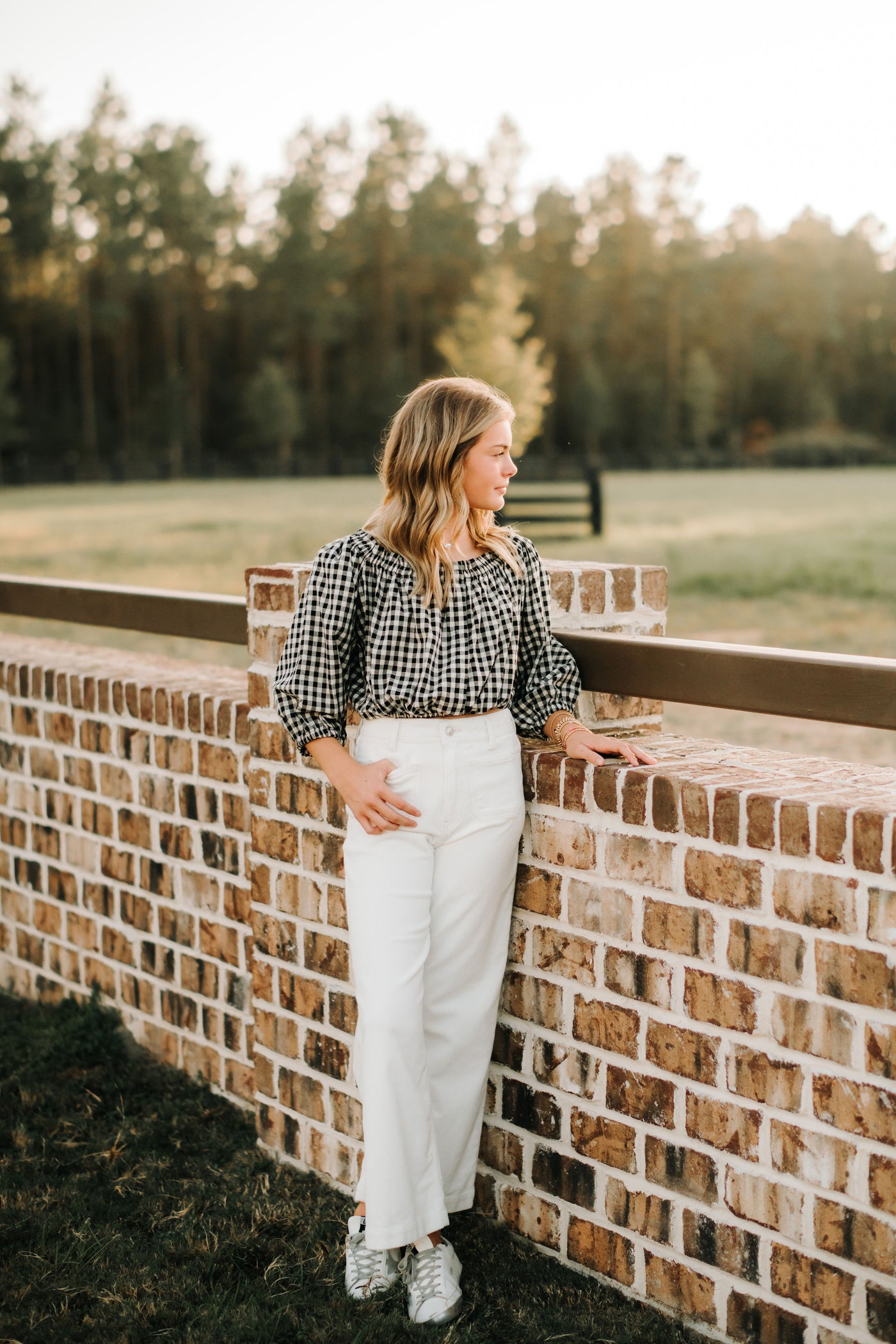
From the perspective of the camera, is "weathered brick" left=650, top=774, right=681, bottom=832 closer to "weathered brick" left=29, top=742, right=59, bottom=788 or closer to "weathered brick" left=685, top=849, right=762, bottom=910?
"weathered brick" left=685, top=849, right=762, bottom=910

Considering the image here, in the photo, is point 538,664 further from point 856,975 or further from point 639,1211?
point 639,1211

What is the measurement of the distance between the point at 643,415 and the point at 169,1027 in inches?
2628

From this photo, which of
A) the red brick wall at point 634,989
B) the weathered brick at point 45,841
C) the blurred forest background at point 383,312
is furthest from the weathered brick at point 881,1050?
the blurred forest background at point 383,312

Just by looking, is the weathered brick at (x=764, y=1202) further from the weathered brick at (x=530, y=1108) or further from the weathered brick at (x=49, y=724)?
the weathered brick at (x=49, y=724)

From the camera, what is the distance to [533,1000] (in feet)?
Result: 9.27

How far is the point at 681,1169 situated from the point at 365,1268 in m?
0.69

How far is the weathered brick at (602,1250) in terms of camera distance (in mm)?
2664

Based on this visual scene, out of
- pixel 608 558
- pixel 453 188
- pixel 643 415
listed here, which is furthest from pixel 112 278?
pixel 608 558

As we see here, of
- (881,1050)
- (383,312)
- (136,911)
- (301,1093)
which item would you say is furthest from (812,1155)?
(383,312)

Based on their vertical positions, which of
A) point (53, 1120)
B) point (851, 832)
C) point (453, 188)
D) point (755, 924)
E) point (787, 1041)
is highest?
point (453, 188)

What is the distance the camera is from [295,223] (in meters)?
53.5

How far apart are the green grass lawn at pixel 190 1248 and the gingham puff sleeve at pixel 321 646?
1.14 m

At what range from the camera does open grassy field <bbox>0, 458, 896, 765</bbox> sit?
11148mm

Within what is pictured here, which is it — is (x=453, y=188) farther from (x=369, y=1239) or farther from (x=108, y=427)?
(x=369, y=1239)
